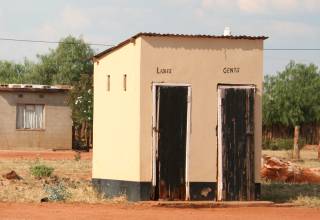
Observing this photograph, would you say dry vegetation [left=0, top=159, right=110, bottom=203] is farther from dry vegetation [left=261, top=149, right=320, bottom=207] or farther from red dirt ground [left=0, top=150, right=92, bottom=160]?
dry vegetation [left=261, top=149, right=320, bottom=207]

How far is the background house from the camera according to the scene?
36.4 m

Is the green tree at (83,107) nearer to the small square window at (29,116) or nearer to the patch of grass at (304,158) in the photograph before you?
the small square window at (29,116)

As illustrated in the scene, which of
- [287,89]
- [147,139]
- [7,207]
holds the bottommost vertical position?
[7,207]

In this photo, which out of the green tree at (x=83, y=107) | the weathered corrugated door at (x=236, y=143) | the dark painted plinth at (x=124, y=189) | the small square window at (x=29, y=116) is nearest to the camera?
the dark painted plinth at (x=124, y=189)

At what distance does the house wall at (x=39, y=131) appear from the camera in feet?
119

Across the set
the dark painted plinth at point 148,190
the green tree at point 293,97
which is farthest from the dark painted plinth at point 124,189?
the green tree at point 293,97

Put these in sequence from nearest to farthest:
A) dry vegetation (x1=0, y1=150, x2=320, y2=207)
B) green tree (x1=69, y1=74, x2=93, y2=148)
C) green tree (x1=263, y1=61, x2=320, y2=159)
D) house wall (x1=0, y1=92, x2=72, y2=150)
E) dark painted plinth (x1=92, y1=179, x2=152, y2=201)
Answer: dark painted plinth (x1=92, y1=179, x2=152, y2=201), dry vegetation (x1=0, y1=150, x2=320, y2=207), house wall (x1=0, y1=92, x2=72, y2=150), green tree (x1=69, y1=74, x2=93, y2=148), green tree (x1=263, y1=61, x2=320, y2=159)

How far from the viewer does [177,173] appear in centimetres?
1569

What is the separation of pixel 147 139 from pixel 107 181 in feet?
7.16

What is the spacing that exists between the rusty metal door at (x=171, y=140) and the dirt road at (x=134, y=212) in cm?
84

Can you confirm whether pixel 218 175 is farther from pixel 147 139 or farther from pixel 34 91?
pixel 34 91

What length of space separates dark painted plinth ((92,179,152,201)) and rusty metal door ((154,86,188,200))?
28cm

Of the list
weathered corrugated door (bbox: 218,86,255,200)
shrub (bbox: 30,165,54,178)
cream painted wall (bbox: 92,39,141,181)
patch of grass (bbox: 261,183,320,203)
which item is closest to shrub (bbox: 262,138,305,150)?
patch of grass (bbox: 261,183,320,203)

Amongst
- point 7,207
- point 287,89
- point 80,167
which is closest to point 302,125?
point 287,89
